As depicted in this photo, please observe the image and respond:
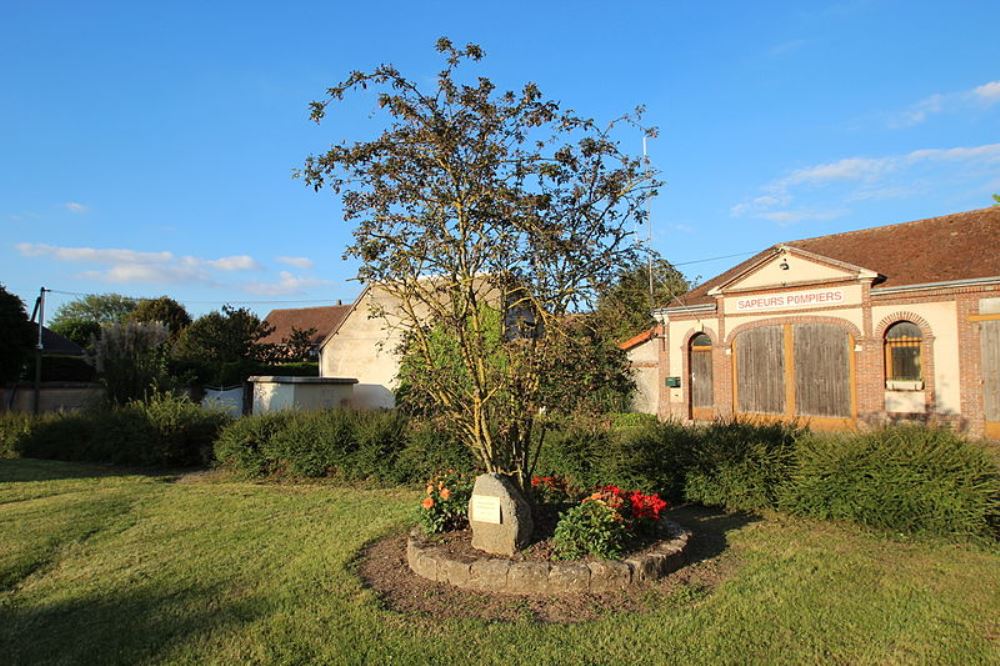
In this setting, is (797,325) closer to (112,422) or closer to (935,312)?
(935,312)

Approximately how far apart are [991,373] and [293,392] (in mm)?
17907

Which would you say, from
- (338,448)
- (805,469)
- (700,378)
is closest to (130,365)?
(338,448)

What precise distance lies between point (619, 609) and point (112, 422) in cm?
1365

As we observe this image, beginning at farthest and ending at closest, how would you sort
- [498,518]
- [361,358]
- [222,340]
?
1. [222,340]
2. [361,358]
3. [498,518]

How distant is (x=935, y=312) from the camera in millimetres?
16234

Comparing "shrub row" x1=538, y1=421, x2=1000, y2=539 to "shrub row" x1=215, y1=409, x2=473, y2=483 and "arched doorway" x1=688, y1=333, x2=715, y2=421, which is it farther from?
"arched doorway" x1=688, y1=333, x2=715, y2=421

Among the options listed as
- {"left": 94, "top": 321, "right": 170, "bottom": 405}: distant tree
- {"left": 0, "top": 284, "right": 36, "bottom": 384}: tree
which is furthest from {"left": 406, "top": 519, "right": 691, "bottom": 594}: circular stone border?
{"left": 0, "top": 284, "right": 36, "bottom": 384}: tree

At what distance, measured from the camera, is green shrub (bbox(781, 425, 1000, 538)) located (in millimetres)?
6531

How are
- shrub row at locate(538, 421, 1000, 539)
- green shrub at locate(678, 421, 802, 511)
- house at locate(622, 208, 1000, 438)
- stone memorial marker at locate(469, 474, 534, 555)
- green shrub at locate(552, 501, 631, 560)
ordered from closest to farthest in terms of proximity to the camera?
green shrub at locate(552, 501, 631, 560)
stone memorial marker at locate(469, 474, 534, 555)
shrub row at locate(538, 421, 1000, 539)
green shrub at locate(678, 421, 802, 511)
house at locate(622, 208, 1000, 438)

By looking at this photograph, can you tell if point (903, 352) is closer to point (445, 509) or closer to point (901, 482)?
point (901, 482)

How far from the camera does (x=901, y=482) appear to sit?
684 cm

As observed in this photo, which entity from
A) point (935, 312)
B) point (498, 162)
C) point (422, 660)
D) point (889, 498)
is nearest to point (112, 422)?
point (498, 162)

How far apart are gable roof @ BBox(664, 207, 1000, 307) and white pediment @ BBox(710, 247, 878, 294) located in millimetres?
207

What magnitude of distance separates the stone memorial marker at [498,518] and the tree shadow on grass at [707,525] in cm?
163
